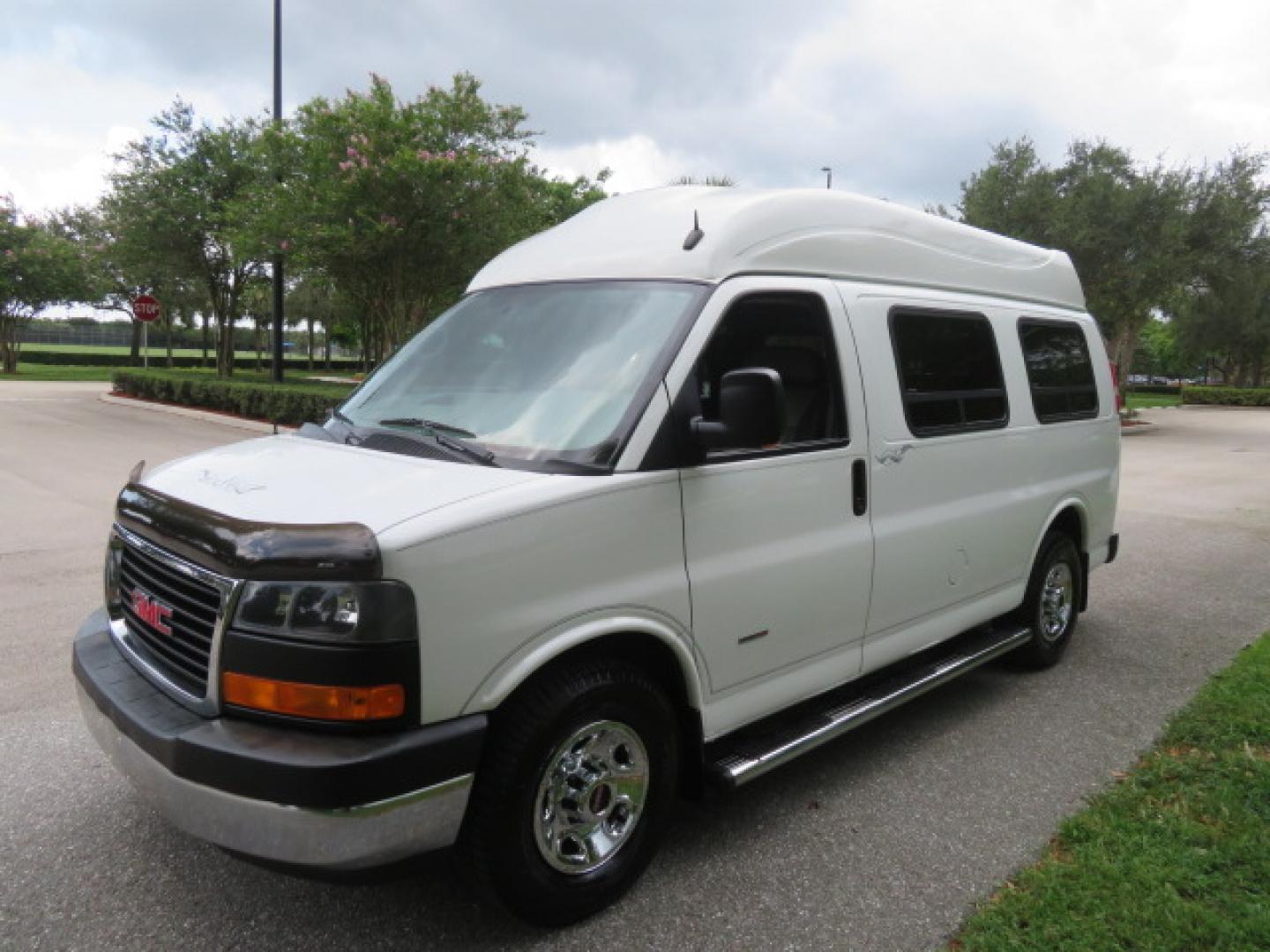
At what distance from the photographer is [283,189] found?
17.1m

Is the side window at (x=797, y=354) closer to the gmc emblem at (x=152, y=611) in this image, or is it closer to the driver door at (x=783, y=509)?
the driver door at (x=783, y=509)

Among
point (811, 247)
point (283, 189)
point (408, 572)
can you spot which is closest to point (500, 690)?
point (408, 572)

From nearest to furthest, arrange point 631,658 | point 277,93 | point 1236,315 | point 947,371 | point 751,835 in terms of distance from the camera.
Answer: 1. point 631,658
2. point 751,835
3. point 947,371
4. point 277,93
5. point 1236,315

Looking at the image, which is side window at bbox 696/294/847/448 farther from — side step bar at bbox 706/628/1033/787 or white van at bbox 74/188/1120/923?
side step bar at bbox 706/628/1033/787

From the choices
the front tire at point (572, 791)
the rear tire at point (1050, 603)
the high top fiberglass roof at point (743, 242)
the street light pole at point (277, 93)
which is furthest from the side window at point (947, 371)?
the street light pole at point (277, 93)

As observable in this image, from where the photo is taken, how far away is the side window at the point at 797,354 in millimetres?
3297

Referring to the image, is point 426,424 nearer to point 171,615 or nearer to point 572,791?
point 171,615

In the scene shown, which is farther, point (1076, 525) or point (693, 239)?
point (1076, 525)

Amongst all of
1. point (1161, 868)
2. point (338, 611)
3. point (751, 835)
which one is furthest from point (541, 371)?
point (1161, 868)

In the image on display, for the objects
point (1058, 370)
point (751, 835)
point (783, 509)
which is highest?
point (1058, 370)

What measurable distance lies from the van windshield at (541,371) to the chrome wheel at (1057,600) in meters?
3.19

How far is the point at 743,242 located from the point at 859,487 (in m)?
1.08

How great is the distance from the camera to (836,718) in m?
3.53

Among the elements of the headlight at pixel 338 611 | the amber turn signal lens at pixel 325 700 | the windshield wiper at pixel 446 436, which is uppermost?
the windshield wiper at pixel 446 436
